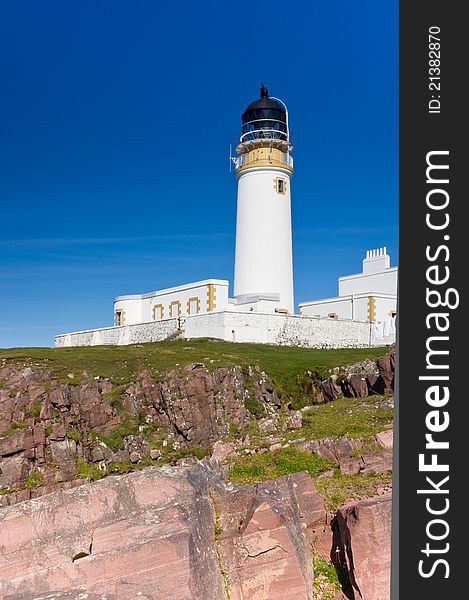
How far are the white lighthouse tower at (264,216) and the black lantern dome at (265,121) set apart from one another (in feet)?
0.25

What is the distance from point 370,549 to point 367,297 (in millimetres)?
39012

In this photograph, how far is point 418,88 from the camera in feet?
20.6

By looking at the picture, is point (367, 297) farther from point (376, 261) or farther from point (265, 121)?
point (265, 121)

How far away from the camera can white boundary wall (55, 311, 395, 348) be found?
4107cm

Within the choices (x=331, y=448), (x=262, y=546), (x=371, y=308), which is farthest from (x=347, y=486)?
(x=371, y=308)

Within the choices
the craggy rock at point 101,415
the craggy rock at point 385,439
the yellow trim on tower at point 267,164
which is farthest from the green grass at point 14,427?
the yellow trim on tower at point 267,164

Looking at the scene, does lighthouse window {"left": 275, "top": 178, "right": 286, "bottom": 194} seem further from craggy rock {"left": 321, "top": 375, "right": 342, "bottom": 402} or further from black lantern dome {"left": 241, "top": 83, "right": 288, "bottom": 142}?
craggy rock {"left": 321, "top": 375, "right": 342, "bottom": 402}

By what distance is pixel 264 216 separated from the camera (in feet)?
151

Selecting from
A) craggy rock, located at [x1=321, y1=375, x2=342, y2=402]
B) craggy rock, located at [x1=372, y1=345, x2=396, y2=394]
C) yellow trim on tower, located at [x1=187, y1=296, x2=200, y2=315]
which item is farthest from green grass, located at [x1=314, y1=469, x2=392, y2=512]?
yellow trim on tower, located at [x1=187, y1=296, x2=200, y2=315]

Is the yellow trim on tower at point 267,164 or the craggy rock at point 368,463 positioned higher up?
the yellow trim on tower at point 267,164

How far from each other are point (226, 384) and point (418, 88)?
22096 mm

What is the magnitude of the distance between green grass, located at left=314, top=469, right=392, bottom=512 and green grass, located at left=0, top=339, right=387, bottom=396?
46.5ft

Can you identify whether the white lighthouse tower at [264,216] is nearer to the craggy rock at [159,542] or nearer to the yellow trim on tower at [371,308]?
the yellow trim on tower at [371,308]

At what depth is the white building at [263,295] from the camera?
139 ft
